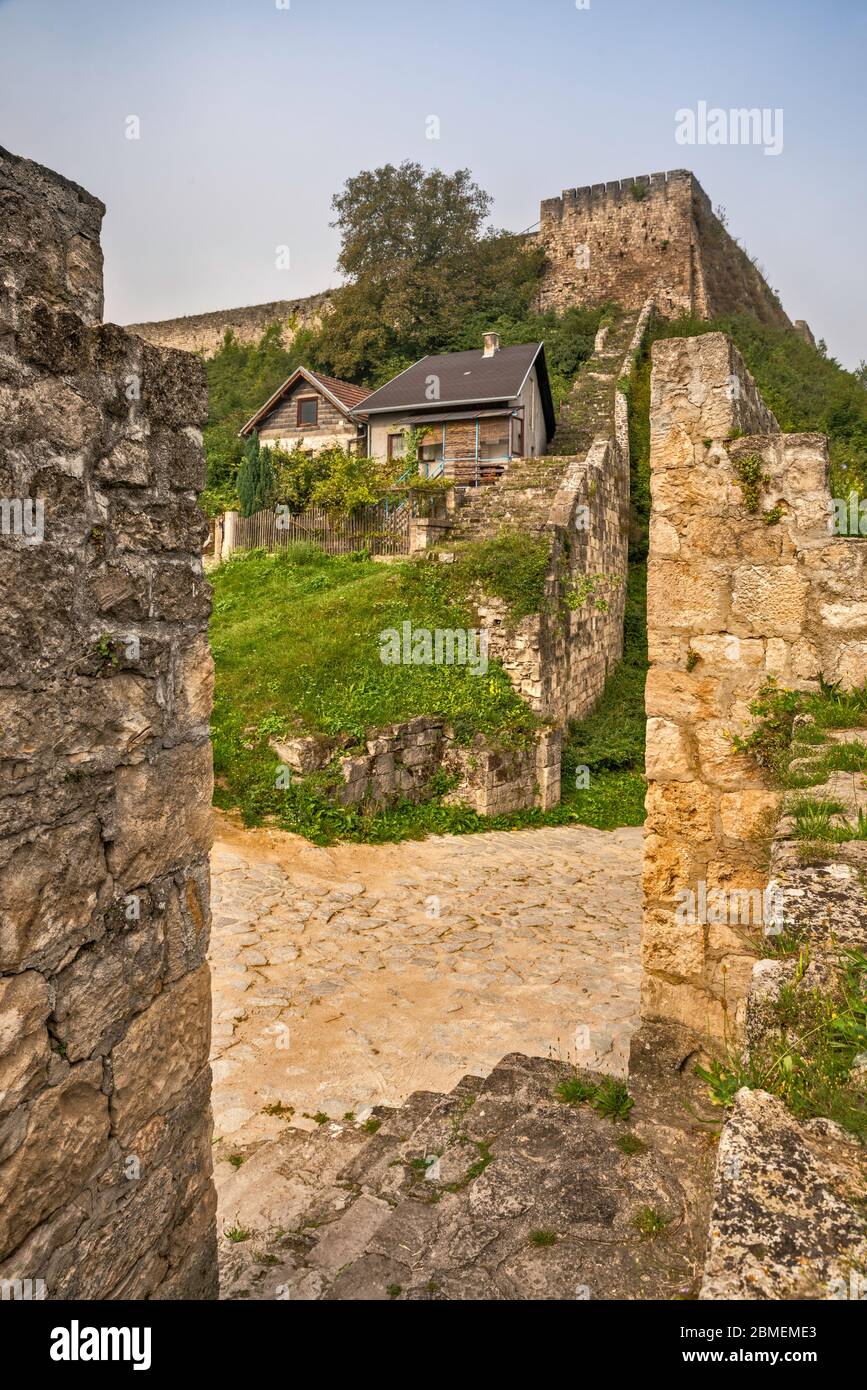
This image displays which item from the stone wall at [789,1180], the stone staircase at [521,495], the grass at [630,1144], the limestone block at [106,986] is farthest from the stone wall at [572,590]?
the limestone block at [106,986]

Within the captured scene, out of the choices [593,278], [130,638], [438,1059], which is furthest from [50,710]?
[593,278]

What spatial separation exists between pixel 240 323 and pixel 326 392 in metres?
18.0

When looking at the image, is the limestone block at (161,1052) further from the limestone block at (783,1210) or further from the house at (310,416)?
the house at (310,416)

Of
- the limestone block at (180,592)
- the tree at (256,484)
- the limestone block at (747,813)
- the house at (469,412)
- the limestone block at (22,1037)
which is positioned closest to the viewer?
the limestone block at (22,1037)

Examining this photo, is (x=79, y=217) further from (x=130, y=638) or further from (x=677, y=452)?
(x=677, y=452)

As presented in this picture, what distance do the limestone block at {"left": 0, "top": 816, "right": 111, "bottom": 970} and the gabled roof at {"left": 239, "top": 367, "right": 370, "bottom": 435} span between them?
2429cm

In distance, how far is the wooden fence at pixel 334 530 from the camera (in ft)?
55.7

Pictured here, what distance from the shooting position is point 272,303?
39.1 meters

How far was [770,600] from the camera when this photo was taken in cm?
414

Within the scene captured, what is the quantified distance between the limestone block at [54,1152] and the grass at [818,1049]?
1464mm

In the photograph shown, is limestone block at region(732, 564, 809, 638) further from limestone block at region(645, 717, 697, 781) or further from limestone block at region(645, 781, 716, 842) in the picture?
limestone block at region(645, 781, 716, 842)

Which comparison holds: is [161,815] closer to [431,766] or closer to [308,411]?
[431,766]

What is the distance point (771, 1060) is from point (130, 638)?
1798mm

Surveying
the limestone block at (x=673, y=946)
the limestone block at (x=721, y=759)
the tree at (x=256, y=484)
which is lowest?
the limestone block at (x=673, y=946)
